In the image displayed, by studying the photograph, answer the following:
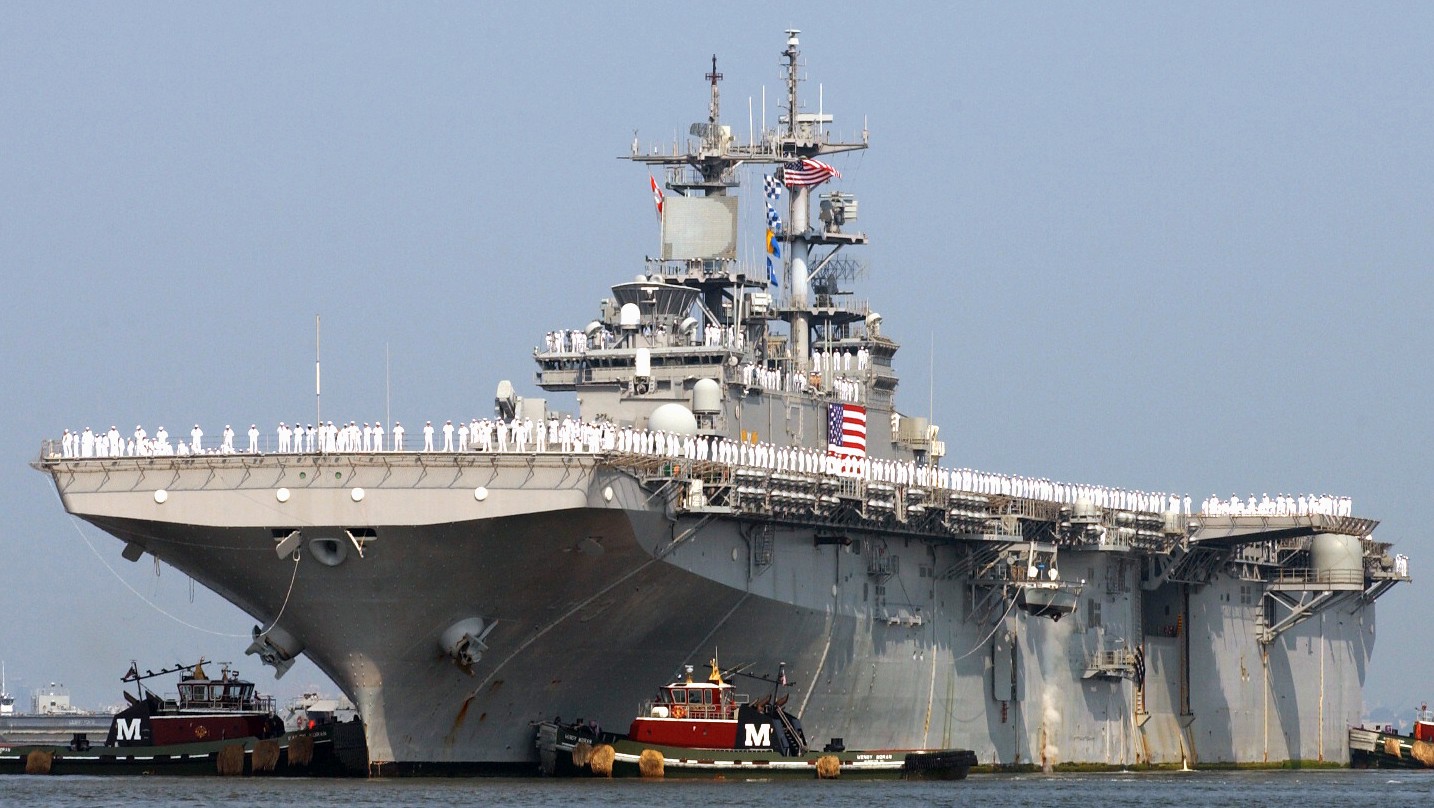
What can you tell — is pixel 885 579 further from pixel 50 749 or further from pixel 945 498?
pixel 50 749

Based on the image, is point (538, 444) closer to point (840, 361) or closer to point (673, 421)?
point (673, 421)

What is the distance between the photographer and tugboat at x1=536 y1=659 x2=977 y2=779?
39750 mm

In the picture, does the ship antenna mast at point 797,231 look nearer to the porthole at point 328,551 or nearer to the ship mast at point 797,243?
the ship mast at point 797,243

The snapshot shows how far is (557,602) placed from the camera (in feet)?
127

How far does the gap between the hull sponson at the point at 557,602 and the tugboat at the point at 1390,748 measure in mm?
12870

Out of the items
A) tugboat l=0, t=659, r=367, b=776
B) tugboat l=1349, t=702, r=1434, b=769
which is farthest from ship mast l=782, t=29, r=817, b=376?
tugboat l=1349, t=702, r=1434, b=769

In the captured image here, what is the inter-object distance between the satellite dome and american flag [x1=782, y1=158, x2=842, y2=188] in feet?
31.5

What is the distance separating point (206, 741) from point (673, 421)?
31.5ft

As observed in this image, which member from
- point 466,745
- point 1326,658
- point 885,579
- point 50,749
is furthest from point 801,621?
point 1326,658

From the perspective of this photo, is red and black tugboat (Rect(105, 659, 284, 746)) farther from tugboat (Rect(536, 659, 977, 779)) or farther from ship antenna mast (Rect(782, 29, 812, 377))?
ship antenna mast (Rect(782, 29, 812, 377))

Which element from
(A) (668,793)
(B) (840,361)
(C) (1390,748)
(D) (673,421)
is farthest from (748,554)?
(C) (1390,748)

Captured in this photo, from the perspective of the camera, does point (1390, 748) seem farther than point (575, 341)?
Yes

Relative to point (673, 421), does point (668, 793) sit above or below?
below

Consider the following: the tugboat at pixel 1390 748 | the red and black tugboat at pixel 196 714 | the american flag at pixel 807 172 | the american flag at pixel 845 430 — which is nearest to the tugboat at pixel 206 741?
the red and black tugboat at pixel 196 714
